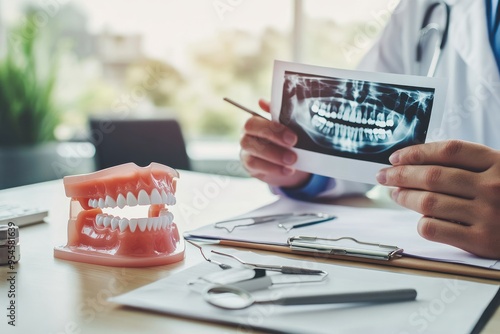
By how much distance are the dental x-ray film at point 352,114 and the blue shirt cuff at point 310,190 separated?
140 millimetres

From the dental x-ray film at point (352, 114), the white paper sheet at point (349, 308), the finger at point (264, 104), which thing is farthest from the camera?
the finger at point (264, 104)

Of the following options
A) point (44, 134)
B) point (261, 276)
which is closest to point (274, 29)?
point (44, 134)

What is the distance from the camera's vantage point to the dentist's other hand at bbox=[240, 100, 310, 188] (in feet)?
3.67

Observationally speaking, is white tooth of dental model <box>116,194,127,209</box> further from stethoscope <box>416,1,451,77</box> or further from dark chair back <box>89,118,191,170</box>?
dark chair back <box>89,118,191,170</box>

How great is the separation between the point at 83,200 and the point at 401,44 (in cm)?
99

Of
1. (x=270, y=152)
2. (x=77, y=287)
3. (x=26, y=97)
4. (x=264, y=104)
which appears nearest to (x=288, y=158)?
(x=270, y=152)

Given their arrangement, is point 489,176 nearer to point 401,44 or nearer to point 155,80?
point 401,44

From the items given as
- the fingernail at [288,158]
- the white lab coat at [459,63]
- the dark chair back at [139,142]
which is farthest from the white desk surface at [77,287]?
the dark chair back at [139,142]

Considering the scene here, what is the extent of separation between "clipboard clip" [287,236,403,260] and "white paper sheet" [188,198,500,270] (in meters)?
0.02

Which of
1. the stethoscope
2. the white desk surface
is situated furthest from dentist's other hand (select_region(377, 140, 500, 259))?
the stethoscope

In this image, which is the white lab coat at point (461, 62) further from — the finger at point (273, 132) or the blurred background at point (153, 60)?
the blurred background at point (153, 60)

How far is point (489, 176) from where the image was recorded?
86 cm

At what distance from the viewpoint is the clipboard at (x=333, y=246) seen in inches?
32.3

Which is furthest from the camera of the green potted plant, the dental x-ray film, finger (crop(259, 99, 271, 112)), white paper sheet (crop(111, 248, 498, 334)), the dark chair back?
the green potted plant
